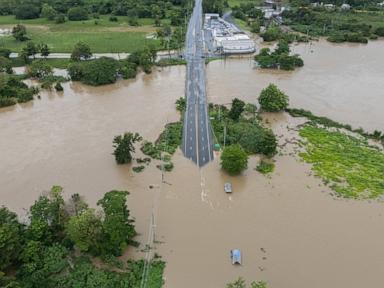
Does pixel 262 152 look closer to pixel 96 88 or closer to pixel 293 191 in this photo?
pixel 293 191

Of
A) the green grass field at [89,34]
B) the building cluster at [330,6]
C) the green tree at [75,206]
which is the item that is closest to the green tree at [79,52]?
the green grass field at [89,34]

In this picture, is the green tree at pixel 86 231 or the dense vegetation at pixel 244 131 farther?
the dense vegetation at pixel 244 131

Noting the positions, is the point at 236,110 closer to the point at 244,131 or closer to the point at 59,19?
the point at 244,131

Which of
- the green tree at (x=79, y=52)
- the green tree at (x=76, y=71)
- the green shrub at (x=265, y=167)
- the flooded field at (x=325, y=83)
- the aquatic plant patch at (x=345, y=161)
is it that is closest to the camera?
the aquatic plant patch at (x=345, y=161)

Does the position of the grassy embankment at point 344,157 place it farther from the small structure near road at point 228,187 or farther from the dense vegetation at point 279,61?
the dense vegetation at point 279,61

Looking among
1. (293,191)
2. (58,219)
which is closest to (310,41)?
(293,191)

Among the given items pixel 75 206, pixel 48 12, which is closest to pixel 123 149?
pixel 75 206

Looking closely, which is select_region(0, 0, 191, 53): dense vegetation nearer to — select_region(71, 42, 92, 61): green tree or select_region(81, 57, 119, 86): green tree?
select_region(71, 42, 92, 61): green tree
